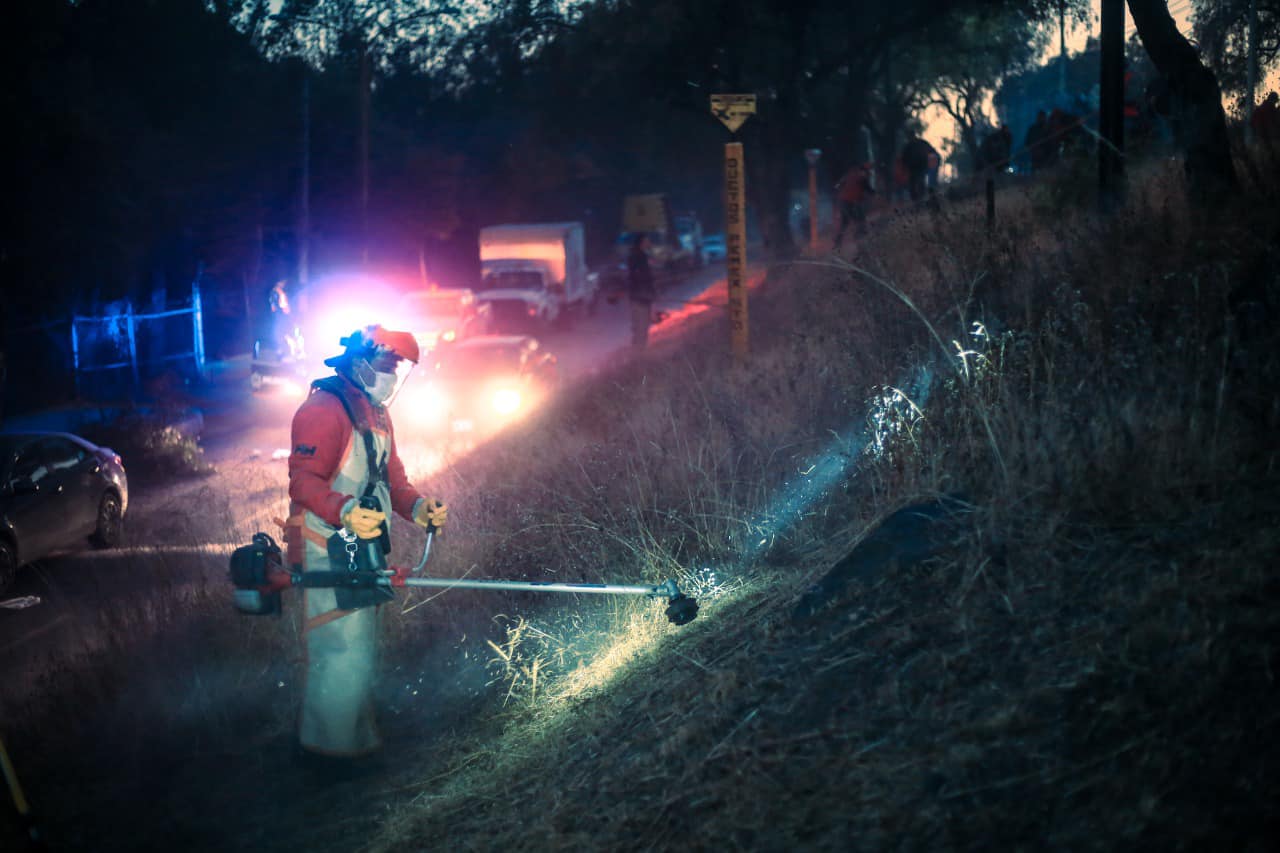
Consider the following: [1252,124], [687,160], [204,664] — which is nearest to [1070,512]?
[204,664]

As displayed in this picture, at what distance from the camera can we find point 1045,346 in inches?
229

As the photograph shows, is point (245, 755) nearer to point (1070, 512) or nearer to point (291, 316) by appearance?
point (1070, 512)

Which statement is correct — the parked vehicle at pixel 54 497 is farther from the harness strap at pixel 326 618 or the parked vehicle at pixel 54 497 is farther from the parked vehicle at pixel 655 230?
the parked vehicle at pixel 655 230

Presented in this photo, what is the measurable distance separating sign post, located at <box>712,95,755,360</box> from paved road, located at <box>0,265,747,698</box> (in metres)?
3.99

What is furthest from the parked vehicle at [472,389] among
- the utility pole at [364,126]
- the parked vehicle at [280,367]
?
the utility pole at [364,126]

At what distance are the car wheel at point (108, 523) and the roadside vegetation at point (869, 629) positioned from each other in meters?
3.11

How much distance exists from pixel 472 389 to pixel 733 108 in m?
7.15

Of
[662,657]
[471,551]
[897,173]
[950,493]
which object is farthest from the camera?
[897,173]

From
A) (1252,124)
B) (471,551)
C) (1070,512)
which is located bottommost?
(471,551)

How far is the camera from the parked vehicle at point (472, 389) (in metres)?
17.0

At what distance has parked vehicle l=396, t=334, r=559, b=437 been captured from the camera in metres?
17.0

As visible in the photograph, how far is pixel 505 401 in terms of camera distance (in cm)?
1734

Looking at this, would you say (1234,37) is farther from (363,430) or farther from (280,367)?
(280,367)

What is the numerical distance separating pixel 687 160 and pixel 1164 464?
48.0 meters
